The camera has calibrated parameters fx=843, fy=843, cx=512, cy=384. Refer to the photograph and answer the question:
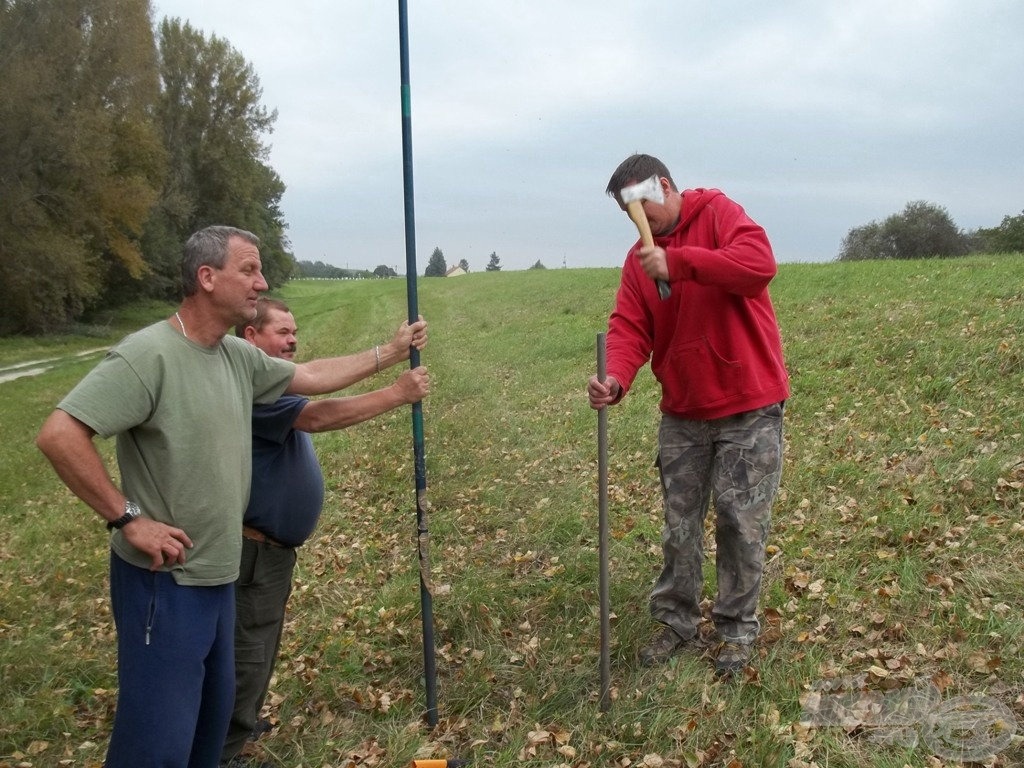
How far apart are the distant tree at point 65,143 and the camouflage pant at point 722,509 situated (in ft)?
94.3

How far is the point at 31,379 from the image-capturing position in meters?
21.2

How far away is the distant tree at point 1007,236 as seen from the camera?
3053 cm

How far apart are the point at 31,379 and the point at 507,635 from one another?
2009 cm

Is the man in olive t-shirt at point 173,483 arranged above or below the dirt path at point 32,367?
above

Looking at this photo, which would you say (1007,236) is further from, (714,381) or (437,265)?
(437,265)

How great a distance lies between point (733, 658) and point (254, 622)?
231 centimetres

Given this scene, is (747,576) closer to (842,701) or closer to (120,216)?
(842,701)

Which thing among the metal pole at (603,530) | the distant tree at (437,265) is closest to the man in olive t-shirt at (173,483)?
the metal pole at (603,530)

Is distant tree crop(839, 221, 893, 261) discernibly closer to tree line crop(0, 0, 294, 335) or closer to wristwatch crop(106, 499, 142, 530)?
tree line crop(0, 0, 294, 335)

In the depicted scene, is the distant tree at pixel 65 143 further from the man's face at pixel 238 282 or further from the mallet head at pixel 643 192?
the mallet head at pixel 643 192

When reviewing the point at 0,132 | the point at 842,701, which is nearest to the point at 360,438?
the point at 842,701

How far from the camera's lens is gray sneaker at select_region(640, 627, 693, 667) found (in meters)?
4.41

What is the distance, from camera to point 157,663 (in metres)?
2.88

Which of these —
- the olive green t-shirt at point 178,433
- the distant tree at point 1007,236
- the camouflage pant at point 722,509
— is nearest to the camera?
the olive green t-shirt at point 178,433
